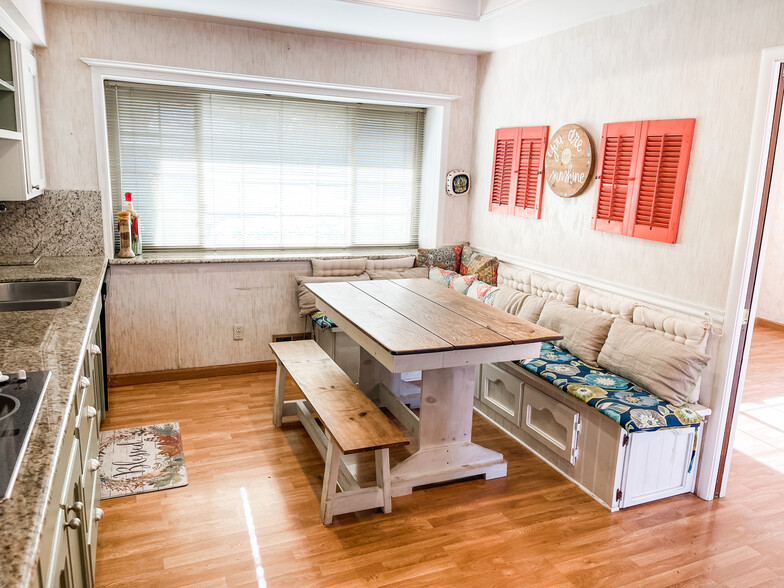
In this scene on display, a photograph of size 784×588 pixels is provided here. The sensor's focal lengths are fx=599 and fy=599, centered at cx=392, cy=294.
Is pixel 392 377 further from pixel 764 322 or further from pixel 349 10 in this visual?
pixel 764 322

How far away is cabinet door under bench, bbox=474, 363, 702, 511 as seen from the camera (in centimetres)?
287

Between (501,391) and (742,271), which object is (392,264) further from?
(742,271)

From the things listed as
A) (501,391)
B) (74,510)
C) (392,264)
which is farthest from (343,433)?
(392,264)

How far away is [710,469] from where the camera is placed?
9.92ft

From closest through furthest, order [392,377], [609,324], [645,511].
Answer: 1. [645,511]
2. [609,324]
3. [392,377]

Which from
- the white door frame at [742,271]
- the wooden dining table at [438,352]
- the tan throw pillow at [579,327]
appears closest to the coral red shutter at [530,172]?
the tan throw pillow at [579,327]

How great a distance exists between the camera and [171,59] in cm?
405

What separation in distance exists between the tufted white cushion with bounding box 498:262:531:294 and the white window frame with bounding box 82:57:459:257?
734 millimetres

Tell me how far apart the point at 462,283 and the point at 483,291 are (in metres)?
0.28

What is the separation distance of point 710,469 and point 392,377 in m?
1.89

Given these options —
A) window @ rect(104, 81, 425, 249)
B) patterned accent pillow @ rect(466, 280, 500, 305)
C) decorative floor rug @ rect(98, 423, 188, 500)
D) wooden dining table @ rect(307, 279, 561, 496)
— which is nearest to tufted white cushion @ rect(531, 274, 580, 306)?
patterned accent pillow @ rect(466, 280, 500, 305)

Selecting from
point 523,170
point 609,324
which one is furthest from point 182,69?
point 609,324

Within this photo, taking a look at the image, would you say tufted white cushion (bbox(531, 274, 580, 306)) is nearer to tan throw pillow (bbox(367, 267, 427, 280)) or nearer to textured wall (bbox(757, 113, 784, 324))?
tan throw pillow (bbox(367, 267, 427, 280))

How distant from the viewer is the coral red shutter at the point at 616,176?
339 cm
